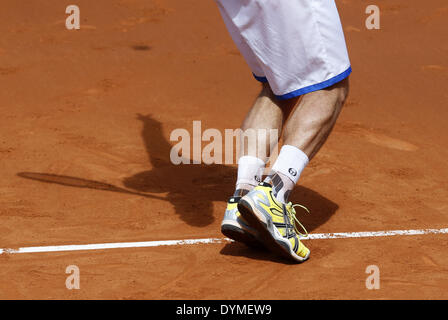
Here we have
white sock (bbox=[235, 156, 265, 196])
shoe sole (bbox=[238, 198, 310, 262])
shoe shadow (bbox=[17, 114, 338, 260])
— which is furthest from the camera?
shoe shadow (bbox=[17, 114, 338, 260])

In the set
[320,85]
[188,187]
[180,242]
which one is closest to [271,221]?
[180,242]

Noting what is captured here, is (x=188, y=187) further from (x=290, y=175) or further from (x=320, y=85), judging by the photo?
(x=320, y=85)

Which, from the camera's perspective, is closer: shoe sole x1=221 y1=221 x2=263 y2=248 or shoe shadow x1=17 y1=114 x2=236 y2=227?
shoe sole x1=221 y1=221 x2=263 y2=248

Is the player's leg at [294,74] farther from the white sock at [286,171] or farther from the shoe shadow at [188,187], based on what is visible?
the shoe shadow at [188,187]

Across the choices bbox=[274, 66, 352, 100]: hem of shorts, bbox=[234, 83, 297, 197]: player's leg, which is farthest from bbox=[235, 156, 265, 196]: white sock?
bbox=[274, 66, 352, 100]: hem of shorts

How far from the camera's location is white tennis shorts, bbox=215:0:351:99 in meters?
3.60

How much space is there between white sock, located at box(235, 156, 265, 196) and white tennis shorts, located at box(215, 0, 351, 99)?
1.16 ft

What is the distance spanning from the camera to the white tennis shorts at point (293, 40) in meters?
3.60

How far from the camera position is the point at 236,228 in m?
3.53

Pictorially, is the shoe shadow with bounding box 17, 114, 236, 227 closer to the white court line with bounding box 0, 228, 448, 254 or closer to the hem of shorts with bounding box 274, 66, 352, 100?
the white court line with bounding box 0, 228, 448, 254

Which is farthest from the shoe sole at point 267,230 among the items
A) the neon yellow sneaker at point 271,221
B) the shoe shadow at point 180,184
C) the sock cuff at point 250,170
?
the shoe shadow at point 180,184

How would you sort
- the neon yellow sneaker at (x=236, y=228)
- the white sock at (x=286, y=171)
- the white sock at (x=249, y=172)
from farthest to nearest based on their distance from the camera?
the white sock at (x=249, y=172) < the white sock at (x=286, y=171) < the neon yellow sneaker at (x=236, y=228)

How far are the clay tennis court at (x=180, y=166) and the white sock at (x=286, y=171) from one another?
32 centimetres

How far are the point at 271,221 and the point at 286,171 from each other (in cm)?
31
